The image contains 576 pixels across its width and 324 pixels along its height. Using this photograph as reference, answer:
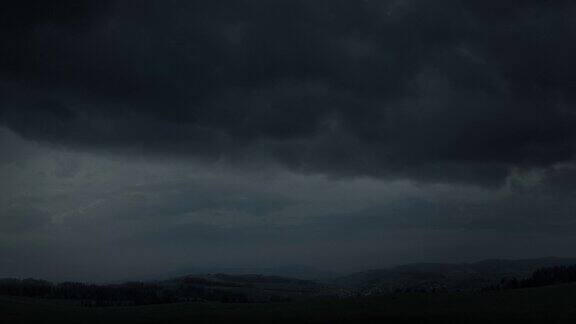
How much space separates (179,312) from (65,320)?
26402 mm

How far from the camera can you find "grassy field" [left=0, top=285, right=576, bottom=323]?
325 ft

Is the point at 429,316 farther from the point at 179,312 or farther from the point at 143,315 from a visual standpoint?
the point at 143,315

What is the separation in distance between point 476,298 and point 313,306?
4285 centimetres

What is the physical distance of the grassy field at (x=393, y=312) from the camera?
9906cm

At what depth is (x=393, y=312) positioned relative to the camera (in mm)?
109750

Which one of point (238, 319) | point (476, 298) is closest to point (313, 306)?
point (238, 319)

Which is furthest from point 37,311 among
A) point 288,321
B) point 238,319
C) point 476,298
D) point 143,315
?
point 476,298

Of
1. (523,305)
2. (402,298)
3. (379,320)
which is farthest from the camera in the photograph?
(402,298)

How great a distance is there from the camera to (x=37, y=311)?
432 ft

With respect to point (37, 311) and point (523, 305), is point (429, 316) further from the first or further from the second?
point (37, 311)

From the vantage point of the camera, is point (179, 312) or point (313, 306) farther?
point (313, 306)

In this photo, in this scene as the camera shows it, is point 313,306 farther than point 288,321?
Yes

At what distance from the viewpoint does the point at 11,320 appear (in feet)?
355

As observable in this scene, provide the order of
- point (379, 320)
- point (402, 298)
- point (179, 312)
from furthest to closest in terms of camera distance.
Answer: point (402, 298) < point (179, 312) < point (379, 320)
